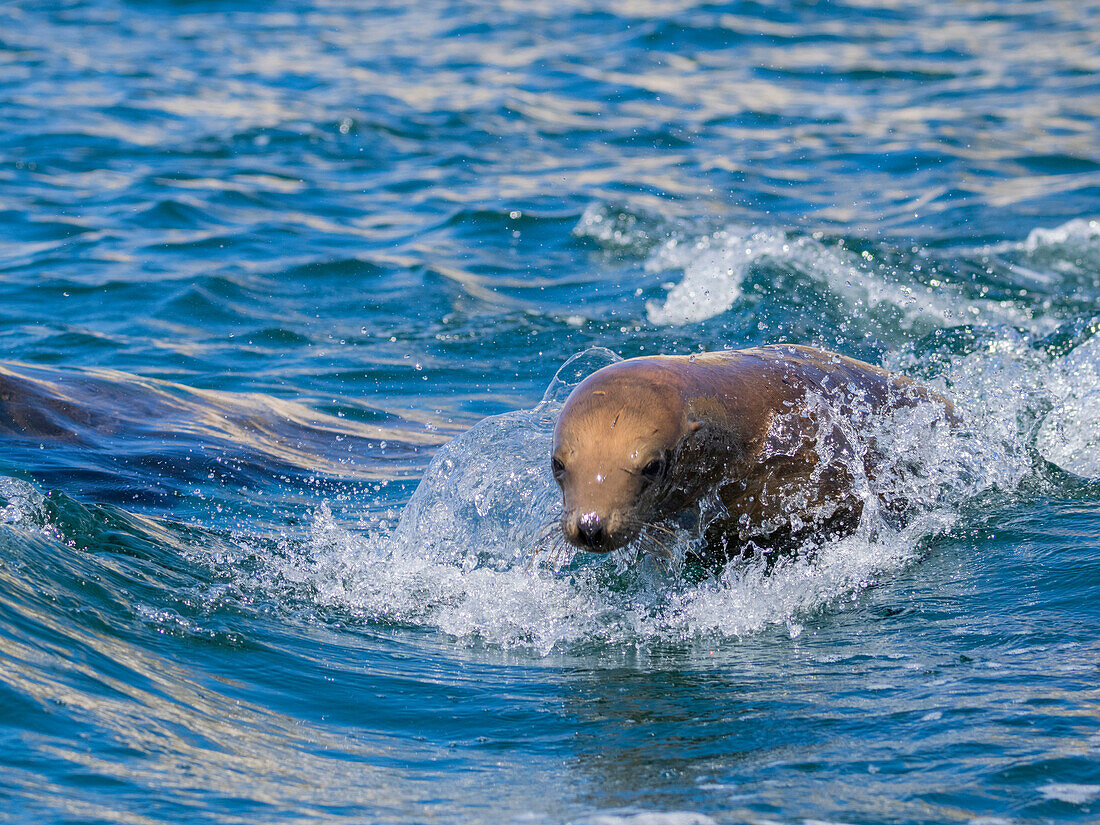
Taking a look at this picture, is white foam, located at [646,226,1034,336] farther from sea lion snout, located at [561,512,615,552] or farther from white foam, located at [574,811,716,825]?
white foam, located at [574,811,716,825]

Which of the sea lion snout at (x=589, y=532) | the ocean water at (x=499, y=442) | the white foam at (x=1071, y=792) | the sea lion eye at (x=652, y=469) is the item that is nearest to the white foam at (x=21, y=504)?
the ocean water at (x=499, y=442)

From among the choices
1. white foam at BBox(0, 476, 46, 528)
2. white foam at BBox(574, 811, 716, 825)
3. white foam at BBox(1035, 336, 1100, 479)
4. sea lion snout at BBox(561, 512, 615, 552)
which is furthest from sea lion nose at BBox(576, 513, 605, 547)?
white foam at BBox(1035, 336, 1100, 479)

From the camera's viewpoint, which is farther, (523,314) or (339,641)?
(523,314)

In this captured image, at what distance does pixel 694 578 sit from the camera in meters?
A: 4.88

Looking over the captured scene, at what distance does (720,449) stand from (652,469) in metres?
0.38

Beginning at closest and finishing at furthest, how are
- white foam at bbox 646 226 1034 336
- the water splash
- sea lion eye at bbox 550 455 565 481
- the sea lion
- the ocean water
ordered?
1. the ocean water
2. the sea lion
3. sea lion eye at bbox 550 455 565 481
4. the water splash
5. white foam at bbox 646 226 1034 336

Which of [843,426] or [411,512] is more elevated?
[843,426]

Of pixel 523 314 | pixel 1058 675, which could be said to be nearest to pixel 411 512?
pixel 1058 675

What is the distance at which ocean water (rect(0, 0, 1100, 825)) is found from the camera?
3498 millimetres

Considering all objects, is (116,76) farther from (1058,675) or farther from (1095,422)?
(1058,675)

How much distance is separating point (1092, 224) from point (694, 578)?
8409 millimetres

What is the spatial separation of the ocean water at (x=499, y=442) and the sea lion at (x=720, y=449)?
8.0 inches

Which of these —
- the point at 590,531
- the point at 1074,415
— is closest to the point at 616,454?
the point at 590,531

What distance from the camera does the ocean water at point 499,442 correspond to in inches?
138
